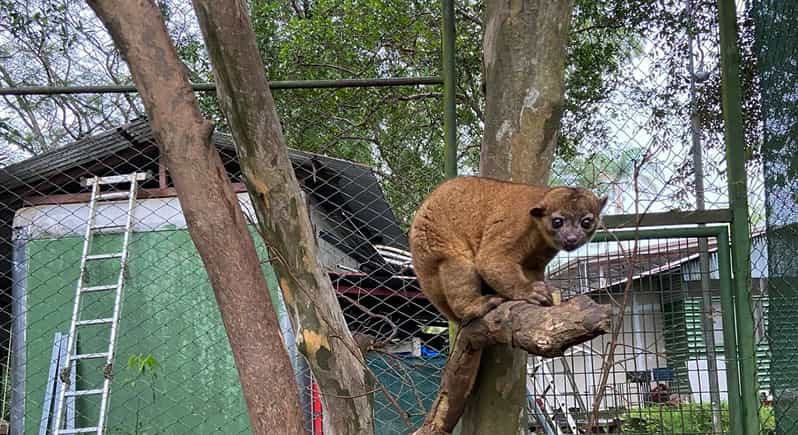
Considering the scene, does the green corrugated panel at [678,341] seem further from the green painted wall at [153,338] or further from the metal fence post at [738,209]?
the green painted wall at [153,338]

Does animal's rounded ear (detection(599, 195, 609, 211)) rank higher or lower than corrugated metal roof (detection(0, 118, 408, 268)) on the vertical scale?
lower

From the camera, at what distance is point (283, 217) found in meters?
3.20

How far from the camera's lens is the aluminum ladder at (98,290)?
7.35m

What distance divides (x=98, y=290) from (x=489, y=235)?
17.9ft

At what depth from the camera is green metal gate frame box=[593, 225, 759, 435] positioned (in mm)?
3877

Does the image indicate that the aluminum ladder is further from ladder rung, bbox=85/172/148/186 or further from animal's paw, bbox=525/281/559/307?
animal's paw, bbox=525/281/559/307

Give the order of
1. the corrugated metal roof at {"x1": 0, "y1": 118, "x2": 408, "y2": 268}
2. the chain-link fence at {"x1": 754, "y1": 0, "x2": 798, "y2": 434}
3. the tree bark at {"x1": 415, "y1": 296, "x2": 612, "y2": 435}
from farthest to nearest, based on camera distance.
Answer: the corrugated metal roof at {"x1": 0, "y1": 118, "x2": 408, "y2": 268} < the chain-link fence at {"x1": 754, "y1": 0, "x2": 798, "y2": 434} < the tree bark at {"x1": 415, "y1": 296, "x2": 612, "y2": 435}

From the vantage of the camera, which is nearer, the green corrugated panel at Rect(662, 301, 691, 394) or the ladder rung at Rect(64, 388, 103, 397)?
the green corrugated panel at Rect(662, 301, 691, 394)

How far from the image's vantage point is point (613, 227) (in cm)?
412

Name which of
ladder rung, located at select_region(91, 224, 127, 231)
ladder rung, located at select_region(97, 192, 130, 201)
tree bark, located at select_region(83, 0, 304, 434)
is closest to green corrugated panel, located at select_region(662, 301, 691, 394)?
tree bark, located at select_region(83, 0, 304, 434)

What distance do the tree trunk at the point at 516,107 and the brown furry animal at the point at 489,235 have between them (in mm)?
220

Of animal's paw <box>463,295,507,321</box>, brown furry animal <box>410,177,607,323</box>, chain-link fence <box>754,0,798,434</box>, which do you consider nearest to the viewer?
animal's paw <box>463,295,507,321</box>

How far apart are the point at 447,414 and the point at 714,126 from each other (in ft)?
10.8

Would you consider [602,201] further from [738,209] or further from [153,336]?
[153,336]
